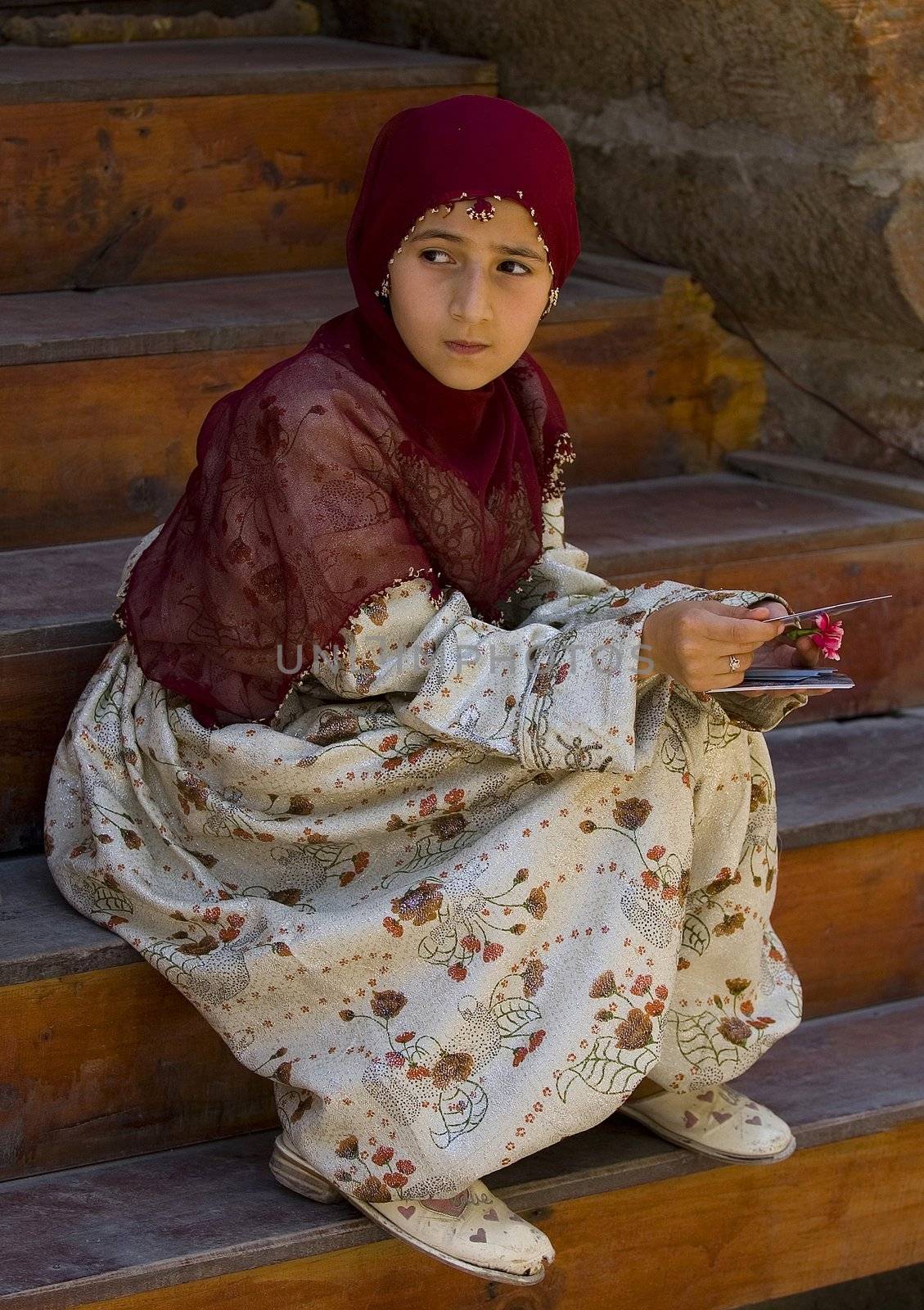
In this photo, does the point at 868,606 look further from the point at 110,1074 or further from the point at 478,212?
the point at 110,1074

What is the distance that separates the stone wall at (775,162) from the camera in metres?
2.43

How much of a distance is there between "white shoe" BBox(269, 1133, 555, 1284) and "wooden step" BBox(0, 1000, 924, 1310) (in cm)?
5

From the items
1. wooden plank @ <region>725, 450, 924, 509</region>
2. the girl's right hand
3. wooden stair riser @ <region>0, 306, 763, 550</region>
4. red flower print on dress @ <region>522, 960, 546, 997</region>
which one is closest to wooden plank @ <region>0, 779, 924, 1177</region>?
red flower print on dress @ <region>522, 960, 546, 997</region>

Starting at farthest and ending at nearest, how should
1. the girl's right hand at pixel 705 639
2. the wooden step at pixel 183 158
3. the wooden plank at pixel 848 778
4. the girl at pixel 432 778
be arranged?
1. the wooden step at pixel 183 158
2. the wooden plank at pixel 848 778
3. the girl at pixel 432 778
4. the girl's right hand at pixel 705 639

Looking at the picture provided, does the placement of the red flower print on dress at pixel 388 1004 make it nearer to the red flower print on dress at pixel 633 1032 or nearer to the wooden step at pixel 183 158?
the red flower print on dress at pixel 633 1032

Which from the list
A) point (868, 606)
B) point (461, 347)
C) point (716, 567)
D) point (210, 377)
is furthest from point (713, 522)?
point (461, 347)

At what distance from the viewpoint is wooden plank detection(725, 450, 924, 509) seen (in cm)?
262

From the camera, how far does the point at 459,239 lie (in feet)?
5.58

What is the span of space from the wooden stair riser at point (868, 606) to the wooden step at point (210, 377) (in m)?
0.38

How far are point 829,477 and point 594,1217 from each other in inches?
49.9

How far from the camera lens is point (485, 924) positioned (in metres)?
1.65

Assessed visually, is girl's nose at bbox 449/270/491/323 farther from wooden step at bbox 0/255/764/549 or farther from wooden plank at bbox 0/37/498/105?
wooden plank at bbox 0/37/498/105

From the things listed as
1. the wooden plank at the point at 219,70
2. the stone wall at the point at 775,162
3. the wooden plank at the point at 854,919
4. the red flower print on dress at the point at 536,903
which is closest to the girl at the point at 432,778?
the red flower print on dress at the point at 536,903

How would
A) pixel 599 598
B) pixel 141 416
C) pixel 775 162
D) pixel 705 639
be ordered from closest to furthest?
pixel 705 639 < pixel 599 598 < pixel 141 416 < pixel 775 162
